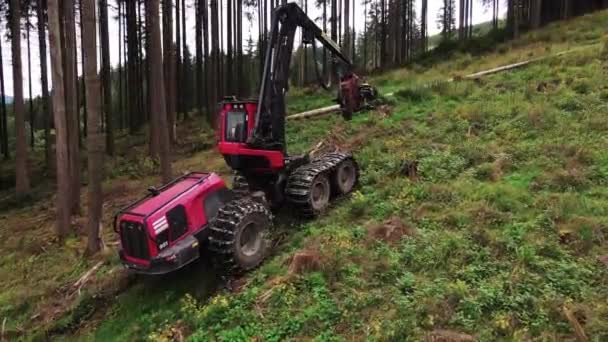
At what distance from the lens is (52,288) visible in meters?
8.69

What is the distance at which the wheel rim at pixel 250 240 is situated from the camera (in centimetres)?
720

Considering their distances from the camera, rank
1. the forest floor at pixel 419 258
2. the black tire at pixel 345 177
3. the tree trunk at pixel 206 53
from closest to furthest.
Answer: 1. the forest floor at pixel 419 258
2. the black tire at pixel 345 177
3. the tree trunk at pixel 206 53

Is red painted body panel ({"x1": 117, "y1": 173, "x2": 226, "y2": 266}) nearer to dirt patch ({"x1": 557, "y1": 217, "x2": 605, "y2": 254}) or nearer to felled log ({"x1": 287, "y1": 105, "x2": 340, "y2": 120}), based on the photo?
dirt patch ({"x1": 557, "y1": 217, "x2": 605, "y2": 254})

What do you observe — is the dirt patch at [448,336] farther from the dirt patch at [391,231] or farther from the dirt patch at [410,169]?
the dirt patch at [410,169]

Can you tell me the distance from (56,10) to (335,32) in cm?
2045

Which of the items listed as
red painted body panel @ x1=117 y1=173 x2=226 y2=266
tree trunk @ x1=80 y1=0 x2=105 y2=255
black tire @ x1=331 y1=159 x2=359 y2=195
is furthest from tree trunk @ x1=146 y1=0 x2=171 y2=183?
black tire @ x1=331 y1=159 x2=359 y2=195

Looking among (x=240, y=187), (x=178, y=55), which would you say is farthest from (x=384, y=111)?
(x=178, y=55)

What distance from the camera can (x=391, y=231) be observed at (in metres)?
7.25

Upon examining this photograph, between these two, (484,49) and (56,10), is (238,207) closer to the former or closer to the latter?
(56,10)

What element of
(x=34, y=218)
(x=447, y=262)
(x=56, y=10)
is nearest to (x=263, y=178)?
(x=447, y=262)

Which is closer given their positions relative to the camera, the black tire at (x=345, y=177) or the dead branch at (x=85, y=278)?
the dead branch at (x=85, y=278)

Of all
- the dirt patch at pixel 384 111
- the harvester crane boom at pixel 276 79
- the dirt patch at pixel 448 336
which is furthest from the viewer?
the dirt patch at pixel 384 111

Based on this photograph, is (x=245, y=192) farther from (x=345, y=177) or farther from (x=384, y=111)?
(x=384, y=111)

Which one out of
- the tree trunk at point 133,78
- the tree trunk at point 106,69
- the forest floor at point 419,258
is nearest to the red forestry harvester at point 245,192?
the forest floor at point 419,258
